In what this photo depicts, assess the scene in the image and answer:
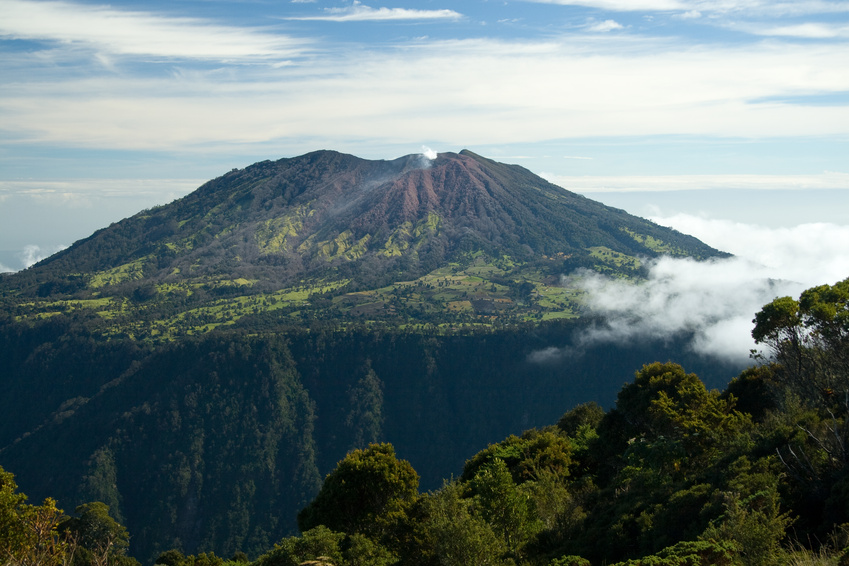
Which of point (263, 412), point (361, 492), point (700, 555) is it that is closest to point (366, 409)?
point (263, 412)

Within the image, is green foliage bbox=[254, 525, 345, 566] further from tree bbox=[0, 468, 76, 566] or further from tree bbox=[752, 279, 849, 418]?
tree bbox=[752, 279, 849, 418]

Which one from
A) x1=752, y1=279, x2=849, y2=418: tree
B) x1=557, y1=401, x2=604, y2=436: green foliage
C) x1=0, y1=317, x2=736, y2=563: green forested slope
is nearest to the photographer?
x1=752, y1=279, x2=849, y2=418: tree

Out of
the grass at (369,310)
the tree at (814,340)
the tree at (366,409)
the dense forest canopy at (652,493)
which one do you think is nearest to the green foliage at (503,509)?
the dense forest canopy at (652,493)

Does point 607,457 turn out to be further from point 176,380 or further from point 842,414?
point 176,380

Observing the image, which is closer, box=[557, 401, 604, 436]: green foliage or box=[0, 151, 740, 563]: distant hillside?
box=[557, 401, 604, 436]: green foliage

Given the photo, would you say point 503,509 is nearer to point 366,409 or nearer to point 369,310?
point 366,409

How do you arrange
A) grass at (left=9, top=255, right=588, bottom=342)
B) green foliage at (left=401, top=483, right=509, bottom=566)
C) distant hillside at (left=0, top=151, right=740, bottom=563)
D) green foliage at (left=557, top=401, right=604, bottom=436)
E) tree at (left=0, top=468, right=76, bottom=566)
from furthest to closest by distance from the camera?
grass at (left=9, top=255, right=588, bottom=342) → distant hillside at (left=0, top=151, right=740, bottom=563) → green foliage at (left=557, top=401, right=604, bottom=436) → green foliage at (left=401, top=483, right=509, bottom=566) → tree at (left=0, top=468, right=76, bottom=566)

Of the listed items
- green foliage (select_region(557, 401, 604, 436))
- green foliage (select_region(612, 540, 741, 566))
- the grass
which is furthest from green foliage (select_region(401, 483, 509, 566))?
the grass

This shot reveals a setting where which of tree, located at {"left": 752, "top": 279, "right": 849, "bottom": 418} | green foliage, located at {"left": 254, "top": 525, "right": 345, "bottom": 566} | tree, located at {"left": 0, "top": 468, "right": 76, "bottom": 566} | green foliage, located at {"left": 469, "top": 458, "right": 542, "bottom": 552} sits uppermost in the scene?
tree, located at {"left": 752, "top": 279, "right": 849, "bottom": 418}

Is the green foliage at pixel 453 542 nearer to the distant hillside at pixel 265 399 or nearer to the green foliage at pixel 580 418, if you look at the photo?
the green foliage at pixel 580 418
